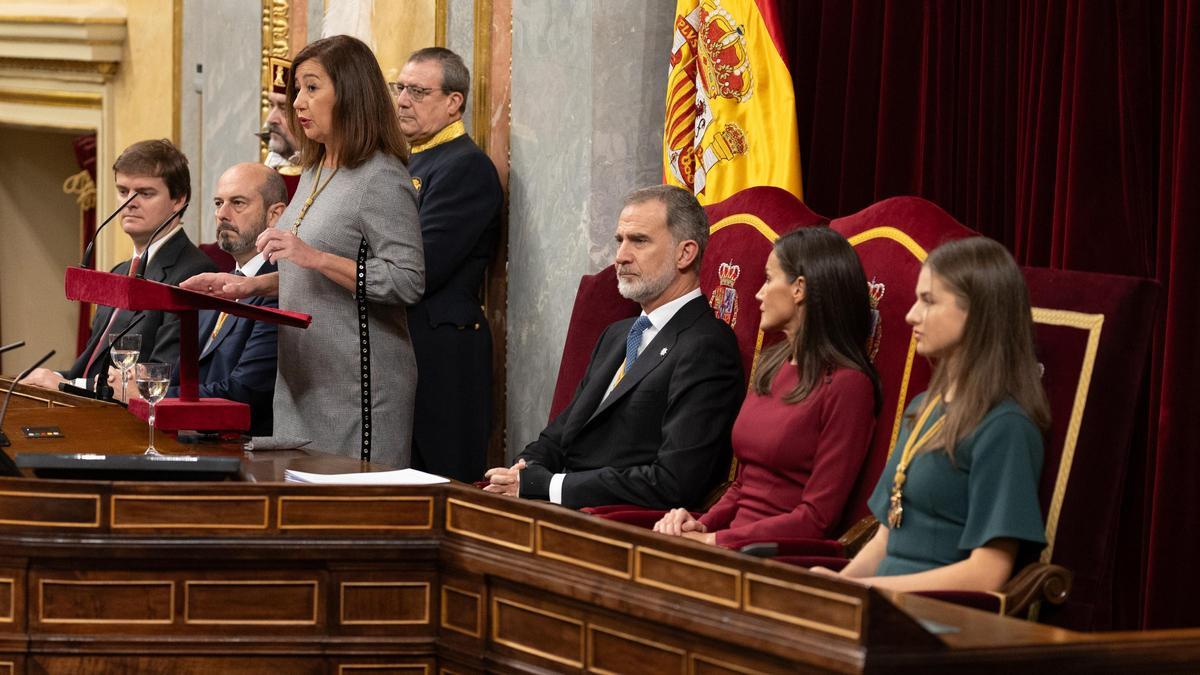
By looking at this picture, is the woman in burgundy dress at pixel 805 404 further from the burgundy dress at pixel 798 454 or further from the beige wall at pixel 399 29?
the beige wall at pixel 399 29

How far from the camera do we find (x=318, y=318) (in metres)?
4.31

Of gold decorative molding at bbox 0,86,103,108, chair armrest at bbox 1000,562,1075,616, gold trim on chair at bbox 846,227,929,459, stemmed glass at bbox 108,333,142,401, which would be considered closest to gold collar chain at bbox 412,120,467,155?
stemmed glass at bbox 108,333,142,401

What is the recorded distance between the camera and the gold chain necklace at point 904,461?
3.08 m

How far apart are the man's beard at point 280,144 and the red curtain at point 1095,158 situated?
2.92 m

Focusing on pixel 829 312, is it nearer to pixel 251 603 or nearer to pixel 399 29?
pixel 251 603

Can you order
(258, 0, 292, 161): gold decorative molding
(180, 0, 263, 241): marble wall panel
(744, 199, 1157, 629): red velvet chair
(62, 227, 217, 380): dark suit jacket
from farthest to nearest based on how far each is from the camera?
(180, 0, 263, 241): marble wall panel, (258, 0, 292, 161): gold decorative molding, (62, 227, 217, 380): dark suit jacket, (744, 199, 1157, 629): red velvet chair

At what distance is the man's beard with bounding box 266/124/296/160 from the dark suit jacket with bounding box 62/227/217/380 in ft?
4.99

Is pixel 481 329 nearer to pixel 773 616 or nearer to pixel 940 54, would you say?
pixel 940 54

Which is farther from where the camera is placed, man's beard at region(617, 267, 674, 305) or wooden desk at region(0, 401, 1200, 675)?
man's beard at region(617, 267, 674, 305)

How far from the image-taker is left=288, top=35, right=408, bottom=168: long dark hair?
14.1ft

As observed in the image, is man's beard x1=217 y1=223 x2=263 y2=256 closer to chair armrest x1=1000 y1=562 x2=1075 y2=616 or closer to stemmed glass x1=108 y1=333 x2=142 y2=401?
stemmed glass x1=108 y1=333 x2=142 y2=401

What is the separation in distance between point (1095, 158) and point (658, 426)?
1164mm

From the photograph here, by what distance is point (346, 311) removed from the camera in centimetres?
432

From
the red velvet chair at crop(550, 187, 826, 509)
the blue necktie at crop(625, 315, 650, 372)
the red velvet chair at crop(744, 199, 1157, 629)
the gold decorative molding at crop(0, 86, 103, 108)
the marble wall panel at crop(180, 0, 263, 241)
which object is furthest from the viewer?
the gold decorative molding at crop(0, 86, 103, 108)
